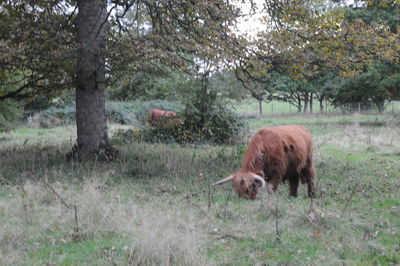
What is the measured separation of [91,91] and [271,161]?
5579 mm

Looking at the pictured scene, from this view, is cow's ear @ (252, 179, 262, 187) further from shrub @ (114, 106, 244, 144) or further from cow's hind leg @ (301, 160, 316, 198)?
shrub @ (114, 106, 244, 144)

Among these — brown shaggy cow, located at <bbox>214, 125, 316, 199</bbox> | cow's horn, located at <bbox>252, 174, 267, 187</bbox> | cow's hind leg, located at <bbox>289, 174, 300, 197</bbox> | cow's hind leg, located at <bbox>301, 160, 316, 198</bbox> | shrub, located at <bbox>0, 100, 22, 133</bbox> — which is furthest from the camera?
shrub, located at <bbox>0, 100, 22, 133</bbox>

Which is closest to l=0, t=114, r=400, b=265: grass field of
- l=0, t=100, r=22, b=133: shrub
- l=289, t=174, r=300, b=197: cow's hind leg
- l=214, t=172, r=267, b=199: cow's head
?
l=214, t=172, r=267, b=199: cow's head

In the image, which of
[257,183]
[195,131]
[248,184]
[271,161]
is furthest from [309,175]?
[195,131]

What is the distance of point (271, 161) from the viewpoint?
8.27m

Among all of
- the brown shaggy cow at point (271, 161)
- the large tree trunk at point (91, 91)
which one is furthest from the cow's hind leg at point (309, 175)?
the large tree trunk at point (91, 91)

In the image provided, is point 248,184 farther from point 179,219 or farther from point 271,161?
point 179,219

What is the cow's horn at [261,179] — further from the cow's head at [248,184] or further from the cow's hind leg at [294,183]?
the cow's hind leg at [294,183]

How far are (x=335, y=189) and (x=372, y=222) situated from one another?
284 cm

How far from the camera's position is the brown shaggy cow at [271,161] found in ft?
25.4

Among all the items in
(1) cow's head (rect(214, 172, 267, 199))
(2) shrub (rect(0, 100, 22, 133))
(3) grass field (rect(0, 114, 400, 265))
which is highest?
(2) shrub (rect(0, 100, 22, 133))

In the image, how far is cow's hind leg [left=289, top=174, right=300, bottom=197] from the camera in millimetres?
8891

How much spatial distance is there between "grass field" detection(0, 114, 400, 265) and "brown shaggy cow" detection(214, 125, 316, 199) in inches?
11.6

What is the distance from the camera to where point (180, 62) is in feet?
33.5
